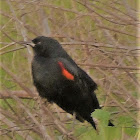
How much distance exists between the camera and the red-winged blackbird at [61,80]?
3.01 meters

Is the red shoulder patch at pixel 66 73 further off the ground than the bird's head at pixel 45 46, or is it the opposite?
the bird's head at pixel 45 46

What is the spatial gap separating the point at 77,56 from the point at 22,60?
1.28m

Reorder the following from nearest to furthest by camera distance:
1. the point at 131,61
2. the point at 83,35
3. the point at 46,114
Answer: the point at 46,114
the point at 131,61
the point at 83,35

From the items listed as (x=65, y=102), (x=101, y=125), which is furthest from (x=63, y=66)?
(x=101, y=125)

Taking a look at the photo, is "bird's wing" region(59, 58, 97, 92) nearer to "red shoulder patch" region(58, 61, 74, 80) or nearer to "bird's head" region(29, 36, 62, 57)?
"red shoulder patch" region(58, 61, 74, 80)

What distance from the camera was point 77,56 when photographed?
3488mm

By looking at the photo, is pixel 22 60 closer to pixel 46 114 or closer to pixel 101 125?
pixel 46 114

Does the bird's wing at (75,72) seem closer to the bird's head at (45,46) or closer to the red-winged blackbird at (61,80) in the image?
the red-winged blackbird at (61,80)

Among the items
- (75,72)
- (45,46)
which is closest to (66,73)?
(75,72)

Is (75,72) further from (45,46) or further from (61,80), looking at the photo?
(45,46)

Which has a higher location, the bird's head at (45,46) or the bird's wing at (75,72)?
the bird's head at (45,46)

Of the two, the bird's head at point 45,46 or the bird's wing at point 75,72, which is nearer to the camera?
the bird's wing at point 75,72

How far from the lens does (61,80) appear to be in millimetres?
3062

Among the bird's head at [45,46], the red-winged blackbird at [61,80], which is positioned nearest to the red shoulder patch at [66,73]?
the red-winged blackbird at [61,80]
